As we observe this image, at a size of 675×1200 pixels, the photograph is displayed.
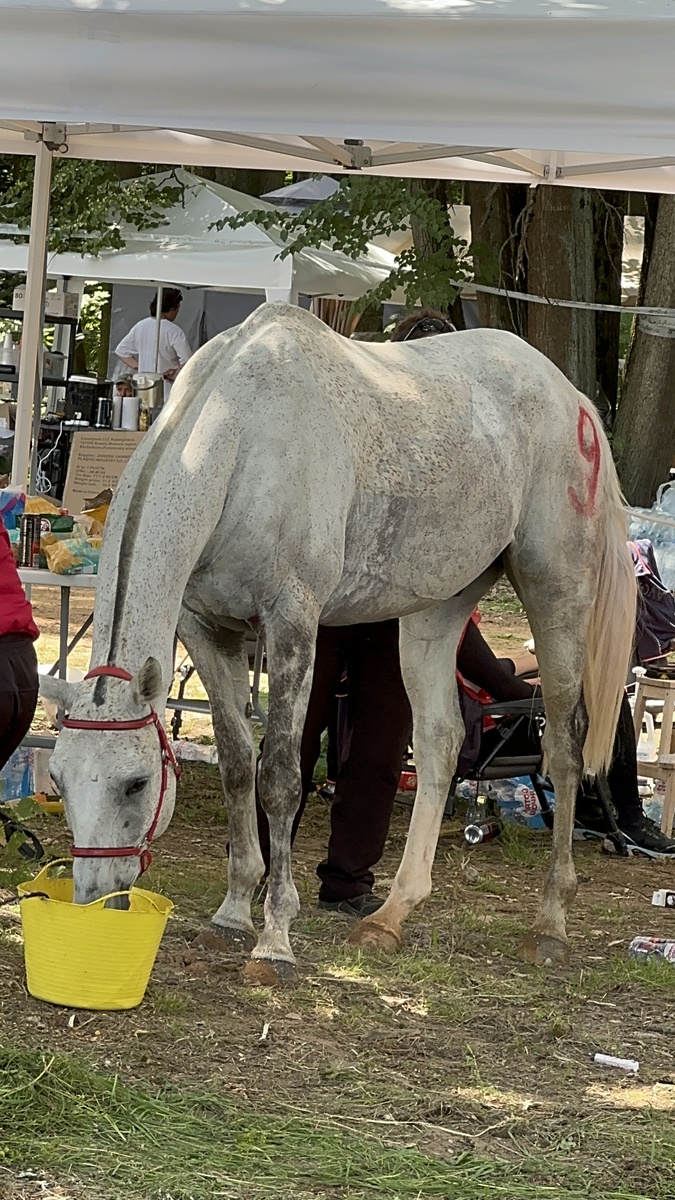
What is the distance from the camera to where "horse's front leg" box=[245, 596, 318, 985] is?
13.9 feet

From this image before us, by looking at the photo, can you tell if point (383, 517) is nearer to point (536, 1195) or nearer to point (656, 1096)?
point (656, 1096)

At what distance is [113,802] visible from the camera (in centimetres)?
369

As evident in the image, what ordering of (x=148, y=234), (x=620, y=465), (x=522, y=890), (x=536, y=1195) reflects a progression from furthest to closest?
1. (x=148, y=234)
2. (x=620, y=465)
3. (x=522, y=890)
4. (x=536, y=1195)

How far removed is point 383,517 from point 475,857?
2.17 m

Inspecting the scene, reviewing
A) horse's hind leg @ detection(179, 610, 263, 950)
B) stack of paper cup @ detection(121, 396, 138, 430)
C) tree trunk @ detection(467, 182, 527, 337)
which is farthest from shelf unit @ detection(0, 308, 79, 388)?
horse's hind leg @ detection(179, 610, 263, 950)

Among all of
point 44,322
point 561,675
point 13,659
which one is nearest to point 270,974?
point 13,659

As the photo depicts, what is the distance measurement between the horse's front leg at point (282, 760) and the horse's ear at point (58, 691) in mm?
656

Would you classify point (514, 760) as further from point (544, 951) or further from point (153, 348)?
point (153, 348)

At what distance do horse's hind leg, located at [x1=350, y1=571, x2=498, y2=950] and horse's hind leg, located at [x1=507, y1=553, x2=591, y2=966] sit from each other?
0.66 feet

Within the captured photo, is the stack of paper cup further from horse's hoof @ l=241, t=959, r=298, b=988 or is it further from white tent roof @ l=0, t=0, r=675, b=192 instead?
horse's hoof @ l=241, t=959, r=298, b=988

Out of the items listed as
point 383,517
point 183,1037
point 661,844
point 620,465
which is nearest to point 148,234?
point 620,465

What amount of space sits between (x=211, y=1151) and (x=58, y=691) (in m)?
1.19

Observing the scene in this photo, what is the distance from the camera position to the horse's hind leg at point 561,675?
16.9ft

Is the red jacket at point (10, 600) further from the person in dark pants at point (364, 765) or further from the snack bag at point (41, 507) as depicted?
the snack bag at point (41, 507)
